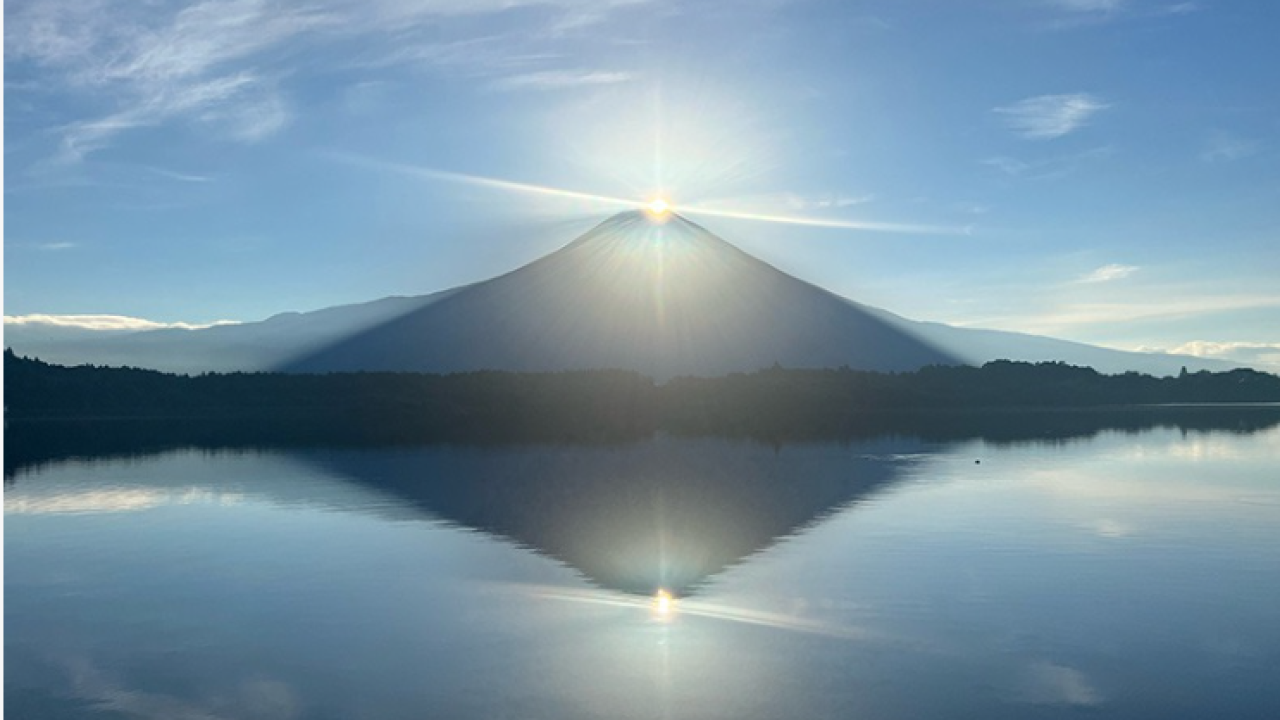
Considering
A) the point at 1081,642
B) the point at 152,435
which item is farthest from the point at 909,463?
the point at 152,435

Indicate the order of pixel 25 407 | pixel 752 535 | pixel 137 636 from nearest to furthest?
1. pixel 137 636
2. pixel 752 535
3. pixel 25 407

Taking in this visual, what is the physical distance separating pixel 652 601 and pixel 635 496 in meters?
19.1

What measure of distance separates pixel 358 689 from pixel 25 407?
537 feet

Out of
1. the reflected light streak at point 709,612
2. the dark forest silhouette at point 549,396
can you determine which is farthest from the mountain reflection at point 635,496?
the dark forest silhouette at point 549,396

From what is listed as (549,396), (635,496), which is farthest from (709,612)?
(549,396)

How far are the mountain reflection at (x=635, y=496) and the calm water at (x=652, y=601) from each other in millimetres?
257

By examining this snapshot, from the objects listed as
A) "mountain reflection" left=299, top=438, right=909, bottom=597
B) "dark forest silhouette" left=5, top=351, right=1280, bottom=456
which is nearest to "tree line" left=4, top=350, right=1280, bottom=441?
"dark forest silhouette" left=5, top=351, right=1280, bottom=456

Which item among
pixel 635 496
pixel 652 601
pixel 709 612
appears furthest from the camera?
pixel 635 496

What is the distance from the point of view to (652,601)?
21.0m

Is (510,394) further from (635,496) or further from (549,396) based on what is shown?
(635,496)

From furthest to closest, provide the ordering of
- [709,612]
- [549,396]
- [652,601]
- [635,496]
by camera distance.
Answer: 1. [549,396]
2. [635,496]
3. [652,601]
4. [709,612]

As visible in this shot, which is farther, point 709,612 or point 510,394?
point 510,394

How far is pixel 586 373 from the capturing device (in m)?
168

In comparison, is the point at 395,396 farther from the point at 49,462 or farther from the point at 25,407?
the point at 49,462
